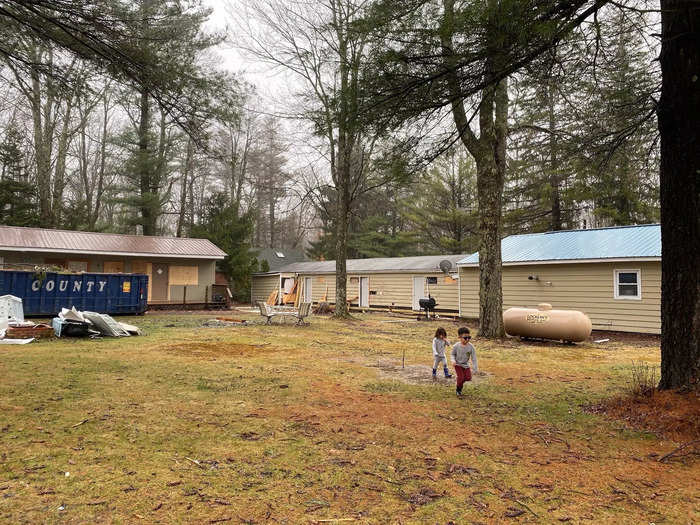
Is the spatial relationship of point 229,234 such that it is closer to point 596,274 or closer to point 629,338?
point 596,274

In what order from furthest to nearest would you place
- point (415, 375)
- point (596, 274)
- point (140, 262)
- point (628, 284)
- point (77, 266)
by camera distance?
point (140, 262) → point (77, 266) → point (596, 274) → point (628, 284) → point (415, 375)

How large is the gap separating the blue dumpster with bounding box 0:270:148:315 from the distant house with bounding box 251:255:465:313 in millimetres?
11565

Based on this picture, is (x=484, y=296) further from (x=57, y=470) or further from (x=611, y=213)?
(x=611, y=213)

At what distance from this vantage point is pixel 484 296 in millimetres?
12195

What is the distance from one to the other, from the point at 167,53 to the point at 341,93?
2646 millimetres

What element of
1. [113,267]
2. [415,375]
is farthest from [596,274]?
[113,267]

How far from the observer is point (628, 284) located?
1412cm

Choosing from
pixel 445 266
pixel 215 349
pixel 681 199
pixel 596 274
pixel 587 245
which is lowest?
pixel 215 349

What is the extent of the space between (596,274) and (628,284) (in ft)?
3.34

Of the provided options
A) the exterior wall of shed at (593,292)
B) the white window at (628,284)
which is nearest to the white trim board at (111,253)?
the exterior wall of shed at (593,292)

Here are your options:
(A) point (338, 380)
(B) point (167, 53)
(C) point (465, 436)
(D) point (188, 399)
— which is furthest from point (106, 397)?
(B) point (167, 53)

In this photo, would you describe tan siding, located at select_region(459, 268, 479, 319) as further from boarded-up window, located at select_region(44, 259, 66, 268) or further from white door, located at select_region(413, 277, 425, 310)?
boarded-up window, located at select_region(44, 259, 66, 268)

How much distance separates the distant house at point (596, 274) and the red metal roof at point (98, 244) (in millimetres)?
14924

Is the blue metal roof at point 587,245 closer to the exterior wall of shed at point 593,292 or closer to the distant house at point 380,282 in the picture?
the exterior wall of shed at point 593,292
